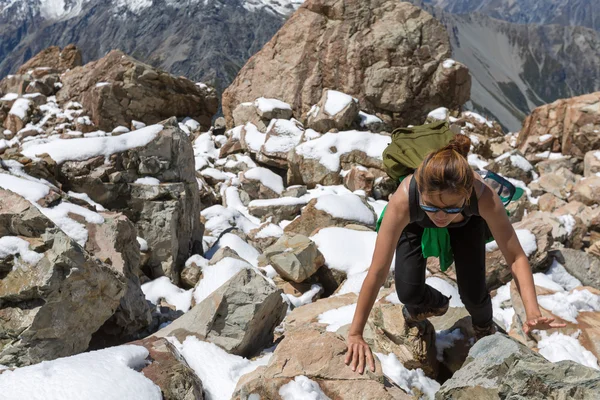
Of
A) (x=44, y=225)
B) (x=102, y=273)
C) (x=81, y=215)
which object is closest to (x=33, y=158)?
(x=81, y=215)

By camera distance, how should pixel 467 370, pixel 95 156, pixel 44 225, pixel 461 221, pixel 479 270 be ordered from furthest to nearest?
pixel 95 156, pixel 44 225, pixel 479 270, pixel 461 221, pixel 467 370

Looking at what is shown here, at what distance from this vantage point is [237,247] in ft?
31.3

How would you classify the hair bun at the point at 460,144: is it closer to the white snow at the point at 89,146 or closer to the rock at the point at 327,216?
the white snow at the point at 89,146

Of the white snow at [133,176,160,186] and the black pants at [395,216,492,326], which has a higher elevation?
the black pants at [395,216,492,326]

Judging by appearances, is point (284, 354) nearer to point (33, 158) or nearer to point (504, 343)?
point (504, 343)

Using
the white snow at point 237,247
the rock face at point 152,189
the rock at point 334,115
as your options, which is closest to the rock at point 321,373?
the rock face at point 152,189

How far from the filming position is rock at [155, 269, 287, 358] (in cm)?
479

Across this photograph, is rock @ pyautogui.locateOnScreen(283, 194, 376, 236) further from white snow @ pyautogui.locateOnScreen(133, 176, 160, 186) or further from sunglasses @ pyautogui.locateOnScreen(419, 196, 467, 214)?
sunglasses @ pyautogui.locateOnScreen(419, 196, 467, 214)

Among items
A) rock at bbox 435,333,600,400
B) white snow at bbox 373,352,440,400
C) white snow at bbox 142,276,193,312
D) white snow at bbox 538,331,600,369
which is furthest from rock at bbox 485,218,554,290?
white snow at bbox 142,276,193,312

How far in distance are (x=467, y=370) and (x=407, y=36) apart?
72.1 feet

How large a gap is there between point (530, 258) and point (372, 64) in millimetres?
17164

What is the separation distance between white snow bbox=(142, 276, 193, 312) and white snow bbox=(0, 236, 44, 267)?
276 centimetres

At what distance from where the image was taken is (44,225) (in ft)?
16.1

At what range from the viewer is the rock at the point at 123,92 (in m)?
24.6
